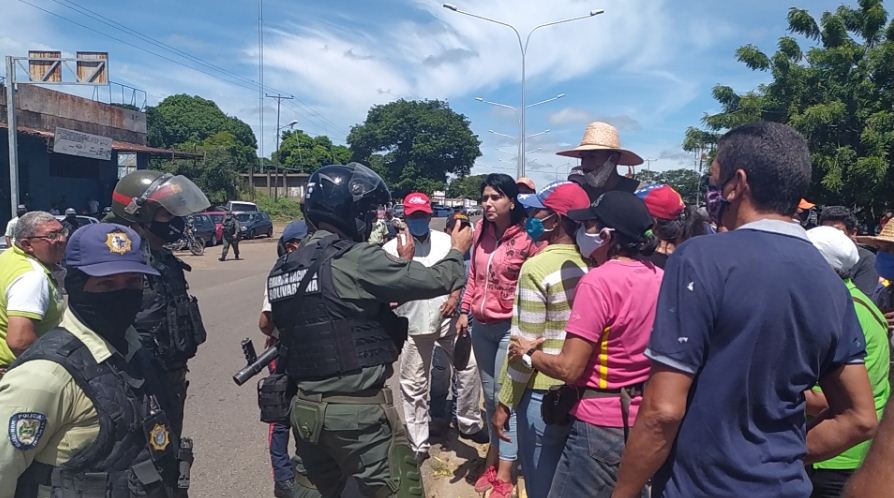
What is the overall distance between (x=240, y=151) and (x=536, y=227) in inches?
1910

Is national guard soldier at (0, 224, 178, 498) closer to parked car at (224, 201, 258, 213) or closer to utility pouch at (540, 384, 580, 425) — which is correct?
utility pouch at (540, 384, 580, 425)

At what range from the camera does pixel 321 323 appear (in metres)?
2.67

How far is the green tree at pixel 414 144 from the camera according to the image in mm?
63188

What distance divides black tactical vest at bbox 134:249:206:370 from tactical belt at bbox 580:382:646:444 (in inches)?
83.5

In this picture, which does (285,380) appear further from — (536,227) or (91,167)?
(91,167)

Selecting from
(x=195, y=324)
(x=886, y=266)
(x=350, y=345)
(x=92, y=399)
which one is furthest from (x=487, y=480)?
(x=886, y=266)

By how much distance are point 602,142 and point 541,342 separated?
59.9 inches

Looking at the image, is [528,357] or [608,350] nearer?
[608,350]

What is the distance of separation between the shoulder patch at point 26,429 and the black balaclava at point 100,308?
0.38 meters

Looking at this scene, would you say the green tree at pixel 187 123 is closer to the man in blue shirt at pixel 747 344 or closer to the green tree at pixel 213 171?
the green tree at pixel 213 171

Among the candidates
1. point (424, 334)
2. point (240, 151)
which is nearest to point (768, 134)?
point (424, 334)

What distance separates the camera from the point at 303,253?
2.79m

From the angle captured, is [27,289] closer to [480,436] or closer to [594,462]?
[594,462]

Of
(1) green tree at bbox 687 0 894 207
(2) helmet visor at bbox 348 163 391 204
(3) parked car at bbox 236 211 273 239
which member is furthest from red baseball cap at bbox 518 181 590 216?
(3) parked car at bbox 236 211 273 239
